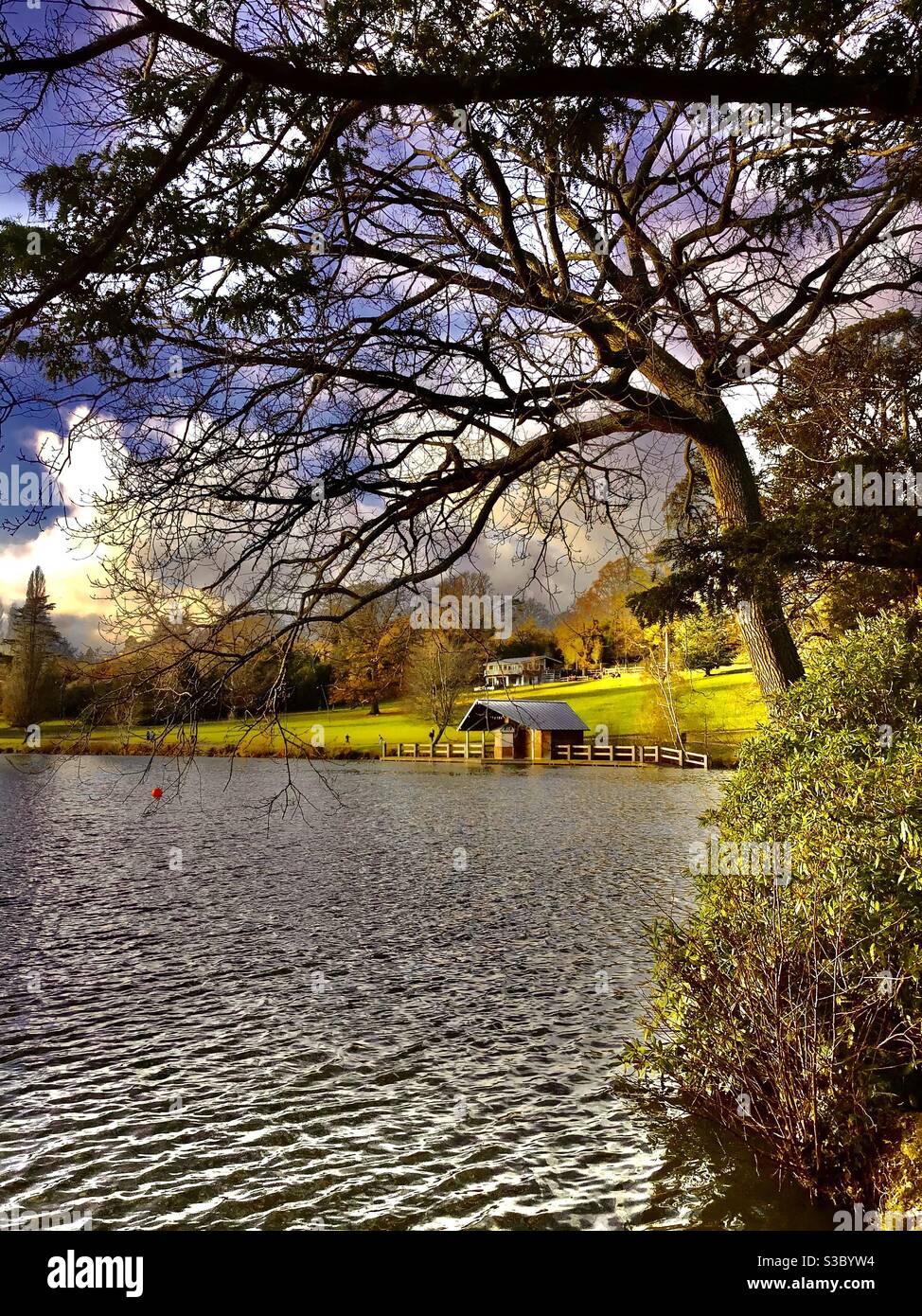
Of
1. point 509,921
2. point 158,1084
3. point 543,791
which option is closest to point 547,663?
point 543,791

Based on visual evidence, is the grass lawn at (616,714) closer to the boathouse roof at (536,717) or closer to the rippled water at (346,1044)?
the boathouse roof at (536,717)

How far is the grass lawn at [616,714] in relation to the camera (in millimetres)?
52219

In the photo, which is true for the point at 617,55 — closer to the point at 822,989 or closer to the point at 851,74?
the point at 851,74

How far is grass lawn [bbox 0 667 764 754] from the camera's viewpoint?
52.2m

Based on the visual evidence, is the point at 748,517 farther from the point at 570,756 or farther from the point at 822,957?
the point at 570,756

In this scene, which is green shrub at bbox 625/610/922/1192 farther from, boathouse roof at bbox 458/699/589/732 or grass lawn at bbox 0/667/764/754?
boathouse roof at bbox 458/699/589/732

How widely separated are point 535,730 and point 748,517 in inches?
1610

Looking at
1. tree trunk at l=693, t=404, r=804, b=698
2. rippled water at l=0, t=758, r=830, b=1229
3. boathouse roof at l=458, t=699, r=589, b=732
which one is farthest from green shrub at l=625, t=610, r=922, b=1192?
boathouse roof at l=458, t=699, r=589, b=732

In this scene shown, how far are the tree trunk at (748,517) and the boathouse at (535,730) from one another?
126ft

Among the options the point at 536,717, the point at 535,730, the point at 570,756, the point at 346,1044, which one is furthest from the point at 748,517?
the point at 535,730

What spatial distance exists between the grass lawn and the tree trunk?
3555 centimetres

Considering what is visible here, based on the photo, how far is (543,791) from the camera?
1374 inches

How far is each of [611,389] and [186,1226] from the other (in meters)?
6.77

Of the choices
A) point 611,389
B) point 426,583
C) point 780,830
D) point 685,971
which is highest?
point 611,389
